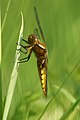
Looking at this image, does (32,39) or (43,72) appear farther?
(32,39)

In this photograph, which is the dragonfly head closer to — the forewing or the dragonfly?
the dragonfly

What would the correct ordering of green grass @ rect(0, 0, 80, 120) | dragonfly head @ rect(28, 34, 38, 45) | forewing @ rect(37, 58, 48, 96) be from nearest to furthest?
green grass @ rect(0, 0, 80, 120) → forewing @ rect(37, 58, 48, 96) → dragonfly head @ rect(28, 34, 38, 45)

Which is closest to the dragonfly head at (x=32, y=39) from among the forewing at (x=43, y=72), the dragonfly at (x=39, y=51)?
the dragonfly at (x=39, y=51)

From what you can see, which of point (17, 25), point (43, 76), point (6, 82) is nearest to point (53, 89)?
point (43, 76)

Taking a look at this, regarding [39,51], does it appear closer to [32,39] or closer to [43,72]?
[32,39]

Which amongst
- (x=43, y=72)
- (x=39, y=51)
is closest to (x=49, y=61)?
(x=39, y=51)

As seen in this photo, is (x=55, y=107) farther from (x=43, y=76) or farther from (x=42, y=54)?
(x=42, y=54)

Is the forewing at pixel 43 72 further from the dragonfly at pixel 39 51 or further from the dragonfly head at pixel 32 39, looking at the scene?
the dragonfly head at pixel 32 39

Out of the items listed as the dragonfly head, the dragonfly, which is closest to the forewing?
the dragonfly
